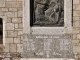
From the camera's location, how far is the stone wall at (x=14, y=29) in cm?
660

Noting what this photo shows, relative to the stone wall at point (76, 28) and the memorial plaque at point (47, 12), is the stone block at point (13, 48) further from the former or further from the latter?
the stone wall at point (76, 28)

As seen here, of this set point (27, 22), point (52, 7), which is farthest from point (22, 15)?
point (52, 7)

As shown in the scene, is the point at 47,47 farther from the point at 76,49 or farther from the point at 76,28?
the point at 76,28

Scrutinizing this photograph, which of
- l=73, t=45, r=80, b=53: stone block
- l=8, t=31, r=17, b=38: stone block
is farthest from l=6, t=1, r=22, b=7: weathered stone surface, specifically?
l=73, t=45, r=80, b=53: stone block

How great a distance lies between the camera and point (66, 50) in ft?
21.8

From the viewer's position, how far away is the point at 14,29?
22.0 feet

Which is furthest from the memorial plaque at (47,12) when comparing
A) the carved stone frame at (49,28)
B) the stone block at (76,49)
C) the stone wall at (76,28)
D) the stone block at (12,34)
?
the stone block at (76,49)

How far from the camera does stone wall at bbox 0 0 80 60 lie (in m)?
6.60

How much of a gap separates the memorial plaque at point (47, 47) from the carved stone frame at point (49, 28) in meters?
0.12

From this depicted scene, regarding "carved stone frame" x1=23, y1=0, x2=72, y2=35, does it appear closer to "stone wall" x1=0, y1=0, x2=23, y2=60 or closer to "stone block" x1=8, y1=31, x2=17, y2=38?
"stone wall" x1=0, y1=0, x2=23, y2=60

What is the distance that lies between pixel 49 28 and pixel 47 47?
0.49 m

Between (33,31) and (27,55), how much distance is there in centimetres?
64

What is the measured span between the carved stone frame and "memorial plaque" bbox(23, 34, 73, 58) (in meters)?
0.12

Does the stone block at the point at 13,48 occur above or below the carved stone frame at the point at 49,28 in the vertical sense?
below
